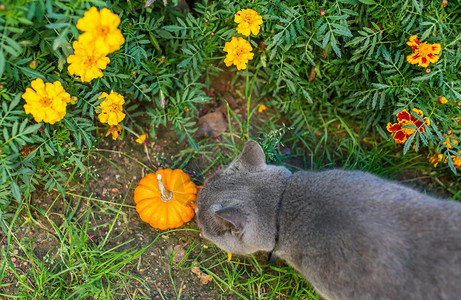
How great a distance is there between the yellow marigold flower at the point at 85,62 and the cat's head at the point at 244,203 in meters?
1.49

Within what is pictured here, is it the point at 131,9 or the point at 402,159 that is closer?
the point at 131,9

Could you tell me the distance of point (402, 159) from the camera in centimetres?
467

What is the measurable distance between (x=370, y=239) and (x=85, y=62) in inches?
105

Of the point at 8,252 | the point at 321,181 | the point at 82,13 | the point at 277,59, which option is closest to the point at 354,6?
the point at 277,59

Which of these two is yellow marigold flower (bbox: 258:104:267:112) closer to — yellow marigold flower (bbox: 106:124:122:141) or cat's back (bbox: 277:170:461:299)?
cat's back (bbox: 277:170:461:299)

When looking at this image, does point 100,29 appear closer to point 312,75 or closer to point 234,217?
point 234,217

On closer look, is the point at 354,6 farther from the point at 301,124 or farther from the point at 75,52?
the point at 75,52

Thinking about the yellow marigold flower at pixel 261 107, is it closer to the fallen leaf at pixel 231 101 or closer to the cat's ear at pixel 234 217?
the fallen leaf at pixel 231 101

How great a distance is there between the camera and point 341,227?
3.17 metres

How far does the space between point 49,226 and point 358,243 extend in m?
3.04

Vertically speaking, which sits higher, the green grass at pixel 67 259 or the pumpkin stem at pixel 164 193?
the pumpkin stem at pixel 164 193

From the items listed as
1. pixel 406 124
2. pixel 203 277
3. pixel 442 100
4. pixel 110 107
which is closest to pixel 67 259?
pixel 203 277

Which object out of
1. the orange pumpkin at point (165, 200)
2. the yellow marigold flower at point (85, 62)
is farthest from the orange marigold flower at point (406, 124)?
the yellow marigold flower at point (85, 62)

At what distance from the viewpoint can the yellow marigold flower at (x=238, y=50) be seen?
3.78 metres
